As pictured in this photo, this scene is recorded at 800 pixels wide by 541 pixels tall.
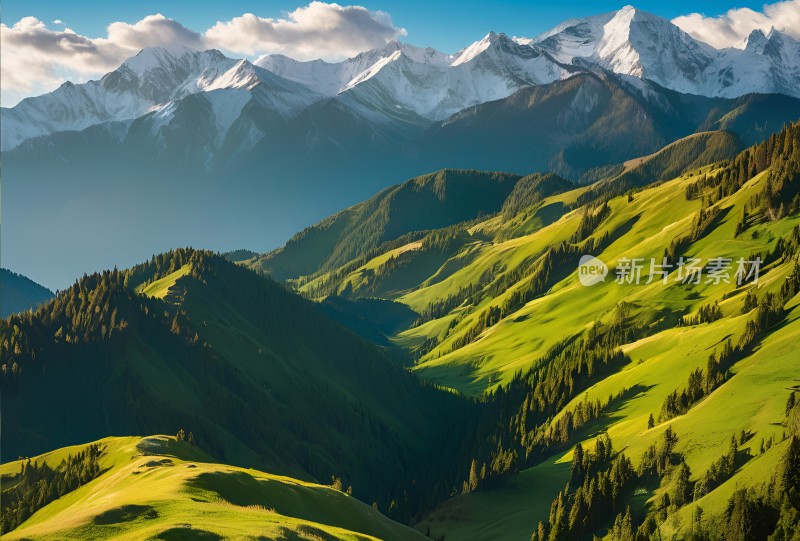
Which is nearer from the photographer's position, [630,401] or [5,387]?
[630,401]

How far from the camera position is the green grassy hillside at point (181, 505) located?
71.9 metres

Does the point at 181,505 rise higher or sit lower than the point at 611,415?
higher

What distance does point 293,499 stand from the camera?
342 feet

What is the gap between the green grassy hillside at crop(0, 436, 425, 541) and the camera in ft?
236

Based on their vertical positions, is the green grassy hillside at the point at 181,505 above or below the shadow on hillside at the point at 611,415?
above

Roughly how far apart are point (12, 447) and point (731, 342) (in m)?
163

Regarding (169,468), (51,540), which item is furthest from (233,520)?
(169,468)

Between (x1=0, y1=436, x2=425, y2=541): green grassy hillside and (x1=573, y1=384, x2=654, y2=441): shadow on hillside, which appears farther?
(x1=573, y1=384, x2=654, y2=441): shadow on hillside

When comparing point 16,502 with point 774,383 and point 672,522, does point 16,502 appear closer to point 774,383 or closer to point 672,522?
point 672,522

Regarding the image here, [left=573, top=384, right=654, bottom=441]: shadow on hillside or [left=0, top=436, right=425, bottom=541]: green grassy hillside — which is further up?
[left=0, top=436, right=425, bottom=541]: green grassy hillside

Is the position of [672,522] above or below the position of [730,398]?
below

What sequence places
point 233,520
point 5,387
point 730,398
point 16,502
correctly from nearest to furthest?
point 233,520
point 16,502
point 730,398
point 5,387

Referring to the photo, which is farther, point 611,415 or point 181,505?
point 611,415

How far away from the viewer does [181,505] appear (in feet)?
268
